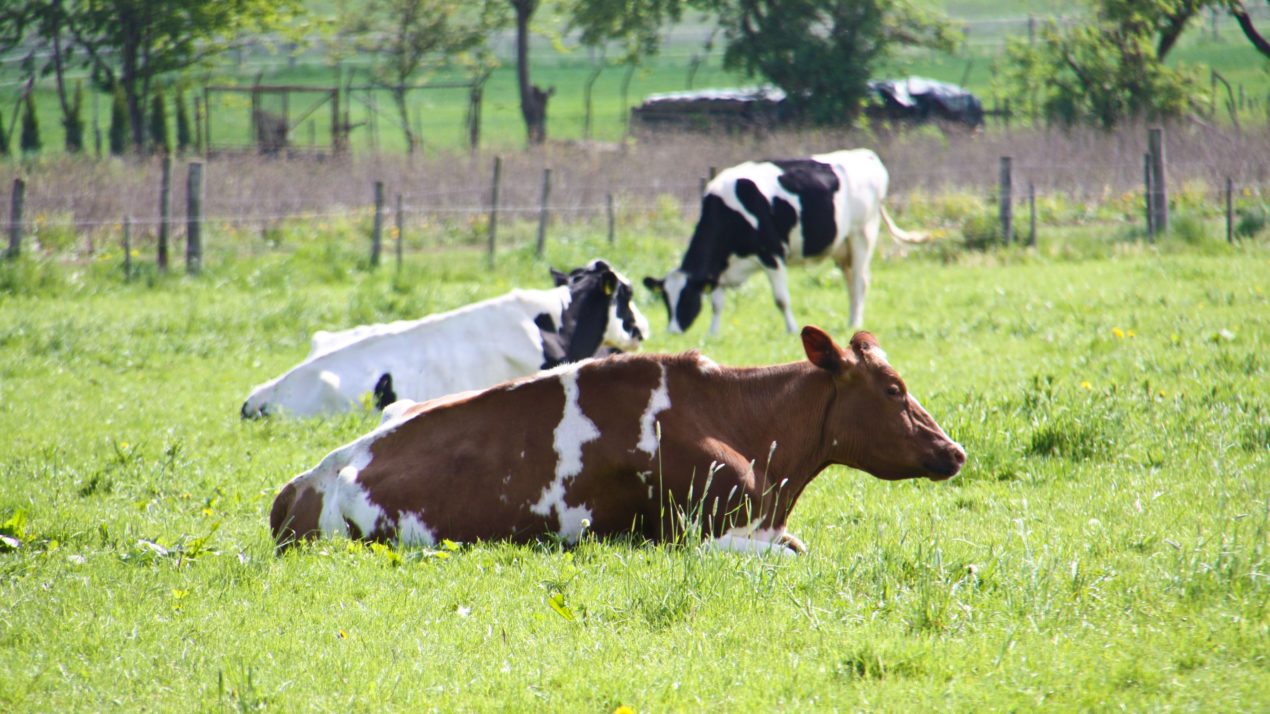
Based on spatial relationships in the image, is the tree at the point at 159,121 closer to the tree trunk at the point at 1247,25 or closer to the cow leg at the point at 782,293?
the cow leg at the point at 782,293

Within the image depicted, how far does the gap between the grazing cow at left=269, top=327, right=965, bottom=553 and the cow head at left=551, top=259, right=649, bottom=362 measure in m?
4.31

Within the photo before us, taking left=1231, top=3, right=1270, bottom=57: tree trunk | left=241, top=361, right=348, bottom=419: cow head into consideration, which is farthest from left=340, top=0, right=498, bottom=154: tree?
left=241, top=361, right=348, bottom=419: cow head

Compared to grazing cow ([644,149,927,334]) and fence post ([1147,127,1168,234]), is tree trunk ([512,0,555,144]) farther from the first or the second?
grazing cow ([644,149,927,334])

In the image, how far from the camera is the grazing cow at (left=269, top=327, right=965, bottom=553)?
5.57 metres

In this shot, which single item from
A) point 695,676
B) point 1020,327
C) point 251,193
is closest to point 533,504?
point 695,676

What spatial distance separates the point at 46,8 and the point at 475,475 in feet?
109

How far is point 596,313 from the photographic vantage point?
10500 millimetres

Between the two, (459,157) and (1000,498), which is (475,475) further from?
(459,157)

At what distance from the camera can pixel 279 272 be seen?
698 inches

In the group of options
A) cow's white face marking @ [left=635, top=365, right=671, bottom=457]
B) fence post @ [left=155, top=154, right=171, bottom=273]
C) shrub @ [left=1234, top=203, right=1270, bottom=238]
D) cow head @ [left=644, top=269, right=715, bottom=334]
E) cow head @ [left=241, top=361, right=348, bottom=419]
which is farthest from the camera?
shrub @ [left=1234, top=203, right=1270, bottom=238]

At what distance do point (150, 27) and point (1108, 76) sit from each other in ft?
81.6

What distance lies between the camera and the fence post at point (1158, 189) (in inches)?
752

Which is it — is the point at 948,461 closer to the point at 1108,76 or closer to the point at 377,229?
the point at 377,229

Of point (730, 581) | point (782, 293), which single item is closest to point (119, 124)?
point (782, 293)
